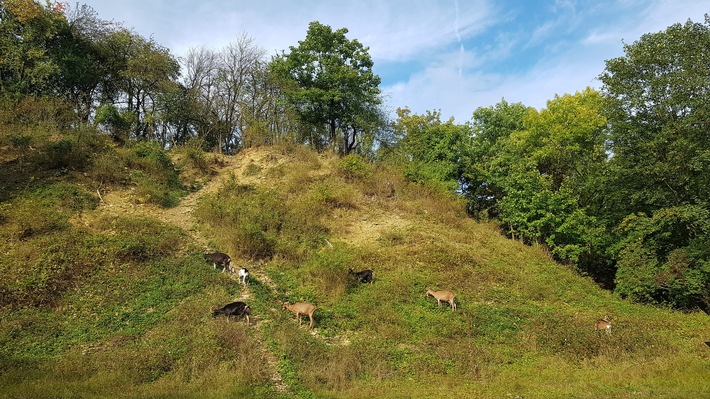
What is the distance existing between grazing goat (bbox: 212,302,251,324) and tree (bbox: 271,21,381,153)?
1896cm

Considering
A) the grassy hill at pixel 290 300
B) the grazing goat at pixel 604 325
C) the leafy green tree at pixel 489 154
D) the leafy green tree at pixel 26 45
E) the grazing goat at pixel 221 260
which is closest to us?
the grassy hill at pixel 290 300

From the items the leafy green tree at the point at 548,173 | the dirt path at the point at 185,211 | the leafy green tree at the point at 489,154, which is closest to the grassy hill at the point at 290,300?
the dirt path at the point at 185,211

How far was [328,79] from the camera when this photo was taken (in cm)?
2912

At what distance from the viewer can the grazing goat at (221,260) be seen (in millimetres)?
16062

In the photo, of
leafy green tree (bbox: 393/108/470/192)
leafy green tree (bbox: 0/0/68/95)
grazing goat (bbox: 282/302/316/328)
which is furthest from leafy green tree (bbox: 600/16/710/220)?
leafy green tree (bbox: 0/0/68/95)

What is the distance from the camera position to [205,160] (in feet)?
92.6

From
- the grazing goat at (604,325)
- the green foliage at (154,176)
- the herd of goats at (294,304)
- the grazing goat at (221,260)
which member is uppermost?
the green foliage at (154,176)

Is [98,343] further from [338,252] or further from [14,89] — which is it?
[14,89]

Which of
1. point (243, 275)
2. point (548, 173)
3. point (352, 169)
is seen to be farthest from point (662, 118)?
point (243, 275)

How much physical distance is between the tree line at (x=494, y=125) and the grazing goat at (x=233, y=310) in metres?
16.6

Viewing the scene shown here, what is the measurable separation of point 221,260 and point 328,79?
17430mm

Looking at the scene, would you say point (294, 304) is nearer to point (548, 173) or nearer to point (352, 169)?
point (352, 169)

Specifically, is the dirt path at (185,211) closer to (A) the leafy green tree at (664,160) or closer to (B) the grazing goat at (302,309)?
(B) the grazing goat at (302,309)

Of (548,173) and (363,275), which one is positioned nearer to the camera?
(363,275)
